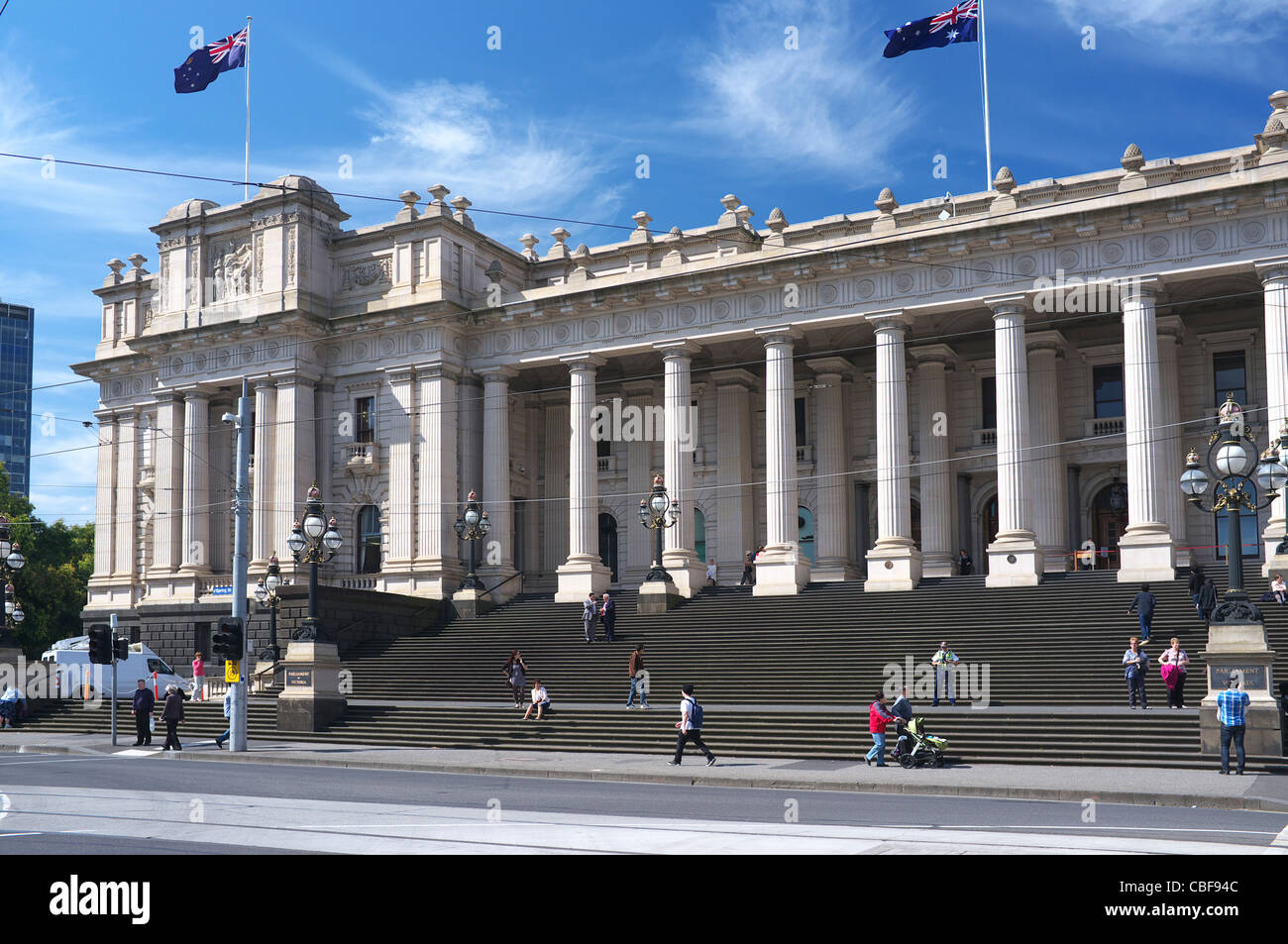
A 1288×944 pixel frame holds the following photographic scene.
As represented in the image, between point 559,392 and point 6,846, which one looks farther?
point 559,392

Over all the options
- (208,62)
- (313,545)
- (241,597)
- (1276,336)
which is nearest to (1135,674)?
(1276,336)

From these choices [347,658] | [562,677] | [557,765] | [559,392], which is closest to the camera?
[557,765]

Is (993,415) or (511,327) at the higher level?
(511,327)

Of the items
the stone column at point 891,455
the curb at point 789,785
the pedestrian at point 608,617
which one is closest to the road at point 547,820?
the curb at point 789,785

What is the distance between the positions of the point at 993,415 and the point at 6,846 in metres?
38.9

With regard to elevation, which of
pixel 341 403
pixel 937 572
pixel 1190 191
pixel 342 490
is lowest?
pixel 937 572

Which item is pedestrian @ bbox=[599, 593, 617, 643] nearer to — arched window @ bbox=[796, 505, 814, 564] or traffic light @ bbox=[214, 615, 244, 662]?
traffic light @ bbox=[214, 615, 244, 662]

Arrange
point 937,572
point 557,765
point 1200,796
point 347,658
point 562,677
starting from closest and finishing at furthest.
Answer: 1. point 1200,796
2. point 557,765
3. point 562,677
4. point 347,658
5. point 937,572

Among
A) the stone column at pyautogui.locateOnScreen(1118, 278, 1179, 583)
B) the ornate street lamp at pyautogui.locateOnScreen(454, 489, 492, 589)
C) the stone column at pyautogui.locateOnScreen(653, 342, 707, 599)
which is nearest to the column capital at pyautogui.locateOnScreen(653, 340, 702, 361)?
the stone column at pyautogui.locateOnScreen(653, 342, 707, 599)

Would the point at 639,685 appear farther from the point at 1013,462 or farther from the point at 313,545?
the point at 1013,462

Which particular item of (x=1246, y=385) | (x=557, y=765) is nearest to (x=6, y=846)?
(x=557, y=765)

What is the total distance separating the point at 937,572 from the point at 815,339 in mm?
8982

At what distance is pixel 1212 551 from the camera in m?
40.4

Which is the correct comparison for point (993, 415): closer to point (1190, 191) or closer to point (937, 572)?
point (937, 572)
